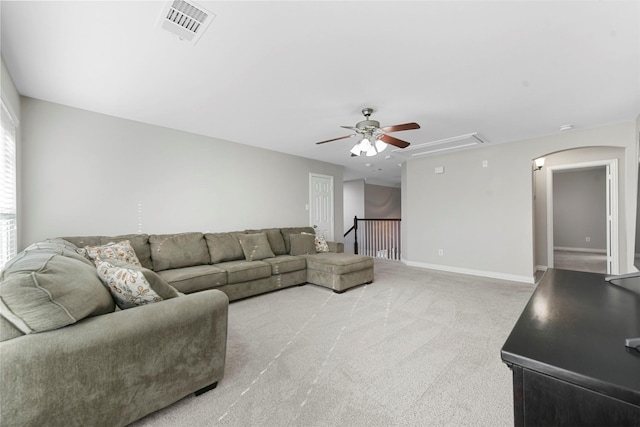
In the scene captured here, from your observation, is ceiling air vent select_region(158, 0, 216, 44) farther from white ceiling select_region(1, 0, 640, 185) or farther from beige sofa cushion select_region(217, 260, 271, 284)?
beige sofa cushion select_region(217, 260, 271, 284)

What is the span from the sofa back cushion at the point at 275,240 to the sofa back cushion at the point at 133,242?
5.04 feet

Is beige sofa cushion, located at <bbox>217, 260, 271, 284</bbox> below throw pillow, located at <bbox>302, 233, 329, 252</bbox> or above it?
below

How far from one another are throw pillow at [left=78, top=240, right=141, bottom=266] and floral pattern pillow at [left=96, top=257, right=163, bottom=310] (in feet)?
4.69

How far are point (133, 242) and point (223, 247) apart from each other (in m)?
1.11

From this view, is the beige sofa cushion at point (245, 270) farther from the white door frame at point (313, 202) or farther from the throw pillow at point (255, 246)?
the white door frame at point (313, 202)

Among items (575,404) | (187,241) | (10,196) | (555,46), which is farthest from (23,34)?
(555,46)

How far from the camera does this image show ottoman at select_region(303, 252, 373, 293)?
12.7 feet

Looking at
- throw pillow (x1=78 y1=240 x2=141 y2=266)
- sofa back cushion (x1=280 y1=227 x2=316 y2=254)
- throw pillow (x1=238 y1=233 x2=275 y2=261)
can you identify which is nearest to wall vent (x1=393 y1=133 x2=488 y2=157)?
Result: sofa back cushion (x1=280 y1=227 x2=316 y2=254)

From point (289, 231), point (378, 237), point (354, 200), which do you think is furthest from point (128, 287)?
point (354, 200)

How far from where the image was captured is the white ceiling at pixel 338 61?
1695mm

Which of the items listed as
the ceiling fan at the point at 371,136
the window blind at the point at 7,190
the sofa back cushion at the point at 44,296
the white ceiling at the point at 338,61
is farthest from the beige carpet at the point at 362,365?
the white ceiling at the point at 338,61

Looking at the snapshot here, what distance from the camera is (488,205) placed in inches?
193

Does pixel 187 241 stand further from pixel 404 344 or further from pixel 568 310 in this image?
pixel 568 310

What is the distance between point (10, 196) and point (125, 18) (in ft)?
6.97
